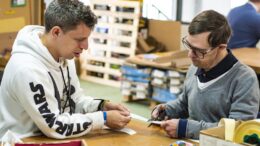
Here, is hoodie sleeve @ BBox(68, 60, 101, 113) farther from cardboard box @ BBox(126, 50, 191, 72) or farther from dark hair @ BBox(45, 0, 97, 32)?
cardboard box @ BBox(126, 50, 191, 72)

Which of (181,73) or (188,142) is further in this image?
(181,73)

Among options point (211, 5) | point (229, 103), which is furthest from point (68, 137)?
point (211, 5)

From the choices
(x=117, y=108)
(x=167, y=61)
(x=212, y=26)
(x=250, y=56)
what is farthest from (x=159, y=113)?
(x=167, y=61)

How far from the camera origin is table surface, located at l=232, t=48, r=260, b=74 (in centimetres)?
340

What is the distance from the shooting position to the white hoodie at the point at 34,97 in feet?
6.07

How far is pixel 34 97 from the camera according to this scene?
1.84 m

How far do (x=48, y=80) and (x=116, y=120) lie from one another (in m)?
0.38

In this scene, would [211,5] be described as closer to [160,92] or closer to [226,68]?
[160,92]

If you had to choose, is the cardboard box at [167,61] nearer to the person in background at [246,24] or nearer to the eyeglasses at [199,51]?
the person in background at [246,24]

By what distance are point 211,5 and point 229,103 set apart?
4.42 meters

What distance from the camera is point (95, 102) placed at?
2.25 meters

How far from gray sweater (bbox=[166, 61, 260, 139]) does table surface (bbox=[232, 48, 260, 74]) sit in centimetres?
137

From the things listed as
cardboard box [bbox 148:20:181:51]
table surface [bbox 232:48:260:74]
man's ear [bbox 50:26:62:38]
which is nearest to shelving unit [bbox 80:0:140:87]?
cardboard box [bbox 148:20:181:51]

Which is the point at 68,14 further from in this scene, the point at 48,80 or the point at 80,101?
the point at 80,101
